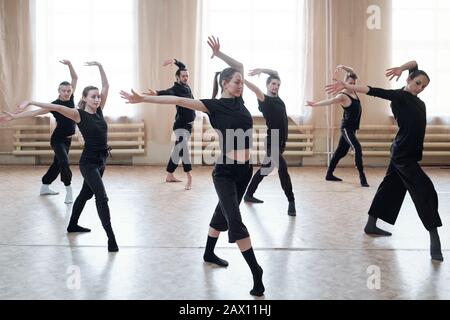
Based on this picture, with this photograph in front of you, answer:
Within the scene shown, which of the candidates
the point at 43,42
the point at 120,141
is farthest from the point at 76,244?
the point at 43,42

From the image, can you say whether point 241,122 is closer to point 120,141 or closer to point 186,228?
point 186,228

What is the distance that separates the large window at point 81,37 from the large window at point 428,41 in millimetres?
4437

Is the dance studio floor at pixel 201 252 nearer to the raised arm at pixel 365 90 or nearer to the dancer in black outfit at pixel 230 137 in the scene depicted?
the dancer in black outfit at pixel 230 137

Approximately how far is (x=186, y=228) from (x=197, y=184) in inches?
100

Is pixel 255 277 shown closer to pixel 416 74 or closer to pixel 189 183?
pixel 416 74

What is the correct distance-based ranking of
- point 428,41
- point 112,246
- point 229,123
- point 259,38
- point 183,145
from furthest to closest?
1. point 259,38
2. point 428,41
3. point 183,145
4. point 112,246
5. point 229,123

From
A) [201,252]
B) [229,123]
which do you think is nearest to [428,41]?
[201,252]

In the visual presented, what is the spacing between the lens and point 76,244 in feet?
13.6

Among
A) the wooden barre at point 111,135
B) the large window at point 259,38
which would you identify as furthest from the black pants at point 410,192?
the wooden barre at point 111,135

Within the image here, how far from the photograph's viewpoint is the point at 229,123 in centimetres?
323

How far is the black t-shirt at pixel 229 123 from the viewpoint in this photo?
10.6ft

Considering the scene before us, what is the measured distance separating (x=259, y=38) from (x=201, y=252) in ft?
18.9

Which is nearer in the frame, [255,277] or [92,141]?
[255,277]

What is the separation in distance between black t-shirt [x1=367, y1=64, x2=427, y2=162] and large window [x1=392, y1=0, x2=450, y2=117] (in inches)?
204
